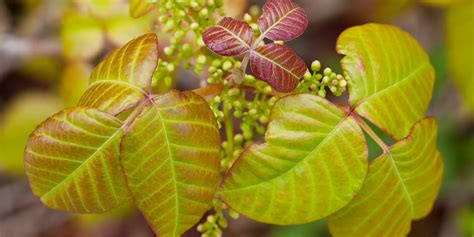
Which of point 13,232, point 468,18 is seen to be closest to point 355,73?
point 468,18

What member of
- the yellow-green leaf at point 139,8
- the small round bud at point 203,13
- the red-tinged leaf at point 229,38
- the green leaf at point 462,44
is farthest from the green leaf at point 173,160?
the green leaf at point 462,44

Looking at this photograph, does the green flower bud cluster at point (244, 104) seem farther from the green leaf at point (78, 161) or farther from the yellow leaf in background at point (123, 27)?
the yellow leaf in background at point (123, 27)

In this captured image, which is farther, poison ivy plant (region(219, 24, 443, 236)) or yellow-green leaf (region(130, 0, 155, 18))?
yellow-green leaf (region(130, 0, 155, 18))

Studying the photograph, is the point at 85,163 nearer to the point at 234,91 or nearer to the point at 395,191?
the point at 234,91

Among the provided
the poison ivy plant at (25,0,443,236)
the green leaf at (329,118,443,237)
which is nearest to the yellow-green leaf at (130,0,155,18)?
the poison ivy plant at (25,0,443,236)

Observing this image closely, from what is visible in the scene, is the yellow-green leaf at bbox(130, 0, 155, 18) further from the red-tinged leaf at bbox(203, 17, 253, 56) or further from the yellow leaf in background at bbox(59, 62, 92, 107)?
the yellow leaf in background at bbox(59, 62, 92, 107)

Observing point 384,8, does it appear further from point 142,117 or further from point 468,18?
point 142,117
